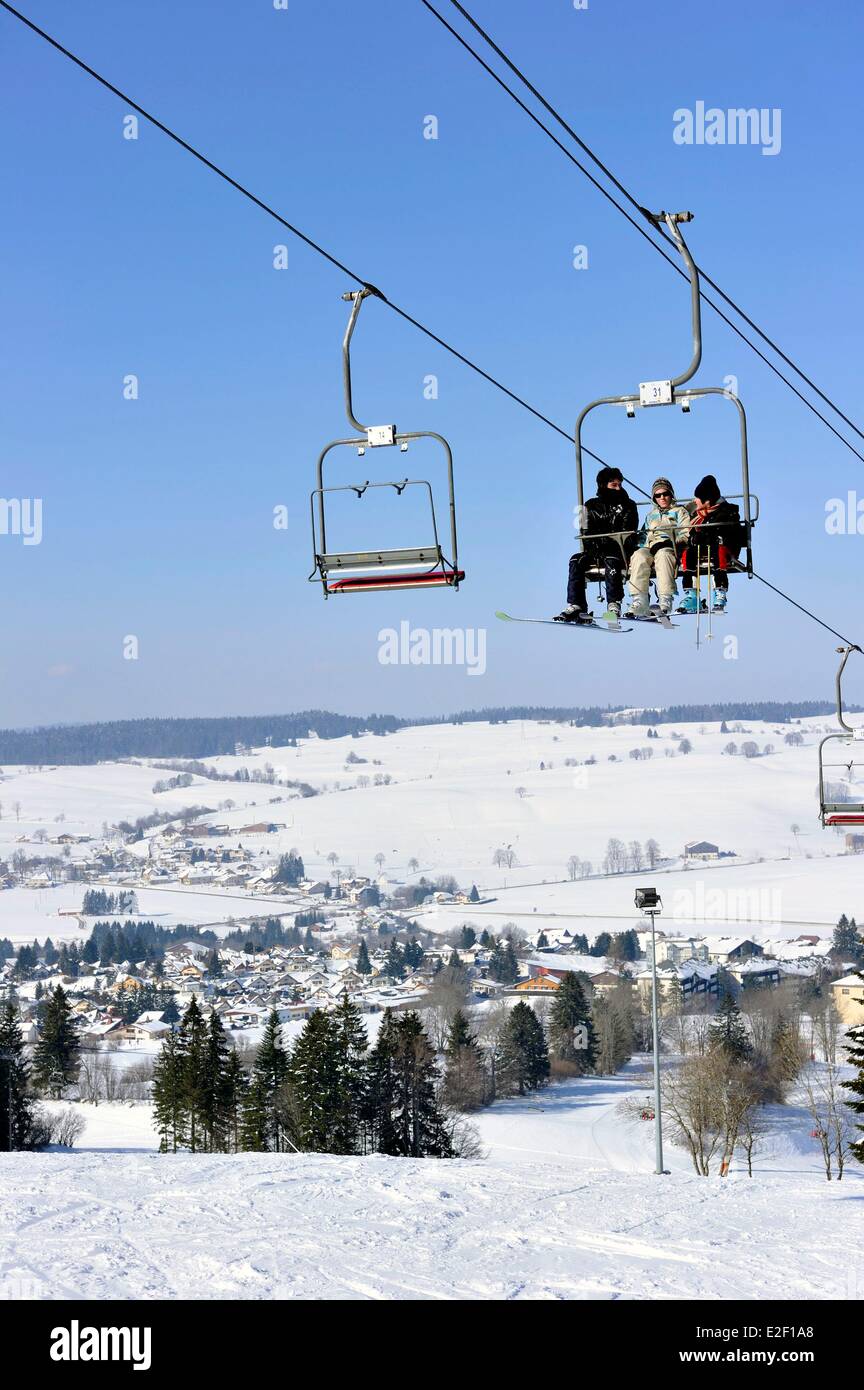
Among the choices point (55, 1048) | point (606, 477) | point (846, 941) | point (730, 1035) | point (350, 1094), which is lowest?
point (846, 941)

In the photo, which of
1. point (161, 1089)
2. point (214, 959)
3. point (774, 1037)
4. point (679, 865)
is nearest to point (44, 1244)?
point (161, 1089)

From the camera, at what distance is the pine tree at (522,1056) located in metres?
70.7

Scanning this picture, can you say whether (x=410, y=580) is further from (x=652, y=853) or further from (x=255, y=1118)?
(x=652, y=853)

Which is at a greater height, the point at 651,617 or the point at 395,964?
the point at 651,617

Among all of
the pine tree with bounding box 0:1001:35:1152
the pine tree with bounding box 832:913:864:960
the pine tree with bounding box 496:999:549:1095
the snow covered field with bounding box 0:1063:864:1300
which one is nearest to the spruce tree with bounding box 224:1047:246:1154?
the pine tree with bounding box 0:1001:35:1152

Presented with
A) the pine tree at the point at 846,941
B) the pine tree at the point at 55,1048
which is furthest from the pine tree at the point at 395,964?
the pine tree at the point at 55,1048

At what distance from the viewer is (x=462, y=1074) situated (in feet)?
208

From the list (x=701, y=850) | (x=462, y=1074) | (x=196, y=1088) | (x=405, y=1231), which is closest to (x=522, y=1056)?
(x=462, y=1074)

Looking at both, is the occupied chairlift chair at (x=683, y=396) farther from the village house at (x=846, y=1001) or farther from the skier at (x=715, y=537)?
the village house at (x=846, y=1001)

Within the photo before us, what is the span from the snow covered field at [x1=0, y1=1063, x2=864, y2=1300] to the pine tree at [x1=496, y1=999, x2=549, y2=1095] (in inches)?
2008

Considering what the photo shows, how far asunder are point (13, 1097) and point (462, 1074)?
25542 millimetres
